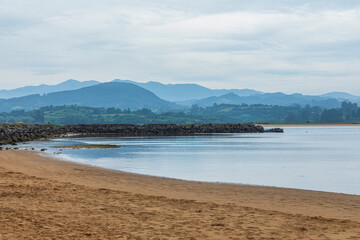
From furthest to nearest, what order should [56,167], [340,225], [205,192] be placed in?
[56,167], [205,192], [340,225]

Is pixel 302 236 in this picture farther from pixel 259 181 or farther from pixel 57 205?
pixel 259 181

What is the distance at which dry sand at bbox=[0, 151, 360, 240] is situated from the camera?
1275 cm

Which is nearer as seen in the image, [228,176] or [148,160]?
Result: [228,176]

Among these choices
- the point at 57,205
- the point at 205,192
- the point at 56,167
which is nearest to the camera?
the point at 57,205

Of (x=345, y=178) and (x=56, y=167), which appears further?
(x=56, y=167)

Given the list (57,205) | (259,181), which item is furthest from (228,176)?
(57,205)

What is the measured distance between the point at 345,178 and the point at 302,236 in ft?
54.3

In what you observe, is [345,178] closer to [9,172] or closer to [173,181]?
[173,181]

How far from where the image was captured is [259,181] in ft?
86.1

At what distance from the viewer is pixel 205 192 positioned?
21000 mm

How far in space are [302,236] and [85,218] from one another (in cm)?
661

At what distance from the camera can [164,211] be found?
15.8m

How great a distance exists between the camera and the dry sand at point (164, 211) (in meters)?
12.8

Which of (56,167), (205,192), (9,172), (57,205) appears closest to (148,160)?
(56,167)
